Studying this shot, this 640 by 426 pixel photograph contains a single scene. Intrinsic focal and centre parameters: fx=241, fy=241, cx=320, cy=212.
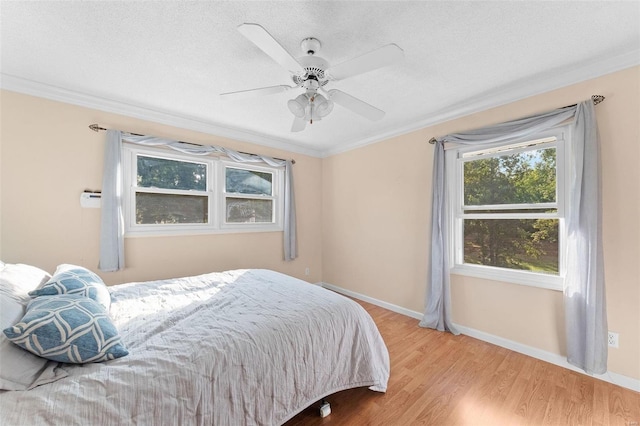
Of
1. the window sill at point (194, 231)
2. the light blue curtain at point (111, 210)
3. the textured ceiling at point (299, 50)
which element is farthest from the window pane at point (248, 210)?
the textured ceiling at point (299, 50)

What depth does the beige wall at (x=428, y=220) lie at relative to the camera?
1.79m

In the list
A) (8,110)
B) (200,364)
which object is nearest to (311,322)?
(200,364)

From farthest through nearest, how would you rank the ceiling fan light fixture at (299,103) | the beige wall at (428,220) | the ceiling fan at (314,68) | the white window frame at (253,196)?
the white window frame at (253,196) < the beige wall at (428,220) < the ceiling fan light fixture at (299,103) < the ceiling fan at (314,68)

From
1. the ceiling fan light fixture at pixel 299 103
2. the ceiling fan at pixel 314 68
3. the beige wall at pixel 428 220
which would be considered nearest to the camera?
the ceiling fan at pixel 314 68

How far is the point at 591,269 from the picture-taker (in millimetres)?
1827

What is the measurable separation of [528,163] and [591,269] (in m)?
1.02

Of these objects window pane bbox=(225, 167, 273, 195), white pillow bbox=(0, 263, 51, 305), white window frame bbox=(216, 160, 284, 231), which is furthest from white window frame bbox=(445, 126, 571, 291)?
white pillow bbox=(0, 263, 51, 305)

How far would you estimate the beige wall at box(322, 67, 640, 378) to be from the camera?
1.79 m

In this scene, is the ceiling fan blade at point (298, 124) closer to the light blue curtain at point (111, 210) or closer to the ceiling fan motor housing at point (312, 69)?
the ceiling fan motor housing at point (312, 69)

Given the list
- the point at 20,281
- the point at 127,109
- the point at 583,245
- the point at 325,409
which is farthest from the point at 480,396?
the point at 127,109

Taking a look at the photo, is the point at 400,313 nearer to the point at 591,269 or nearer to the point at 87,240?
the point at 591,269

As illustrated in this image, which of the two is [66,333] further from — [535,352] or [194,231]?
[535,352]

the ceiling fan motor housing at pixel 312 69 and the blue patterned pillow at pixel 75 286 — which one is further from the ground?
the ceiling fan motor housing at pixel 312 69

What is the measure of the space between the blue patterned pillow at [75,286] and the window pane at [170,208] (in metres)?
1.19
